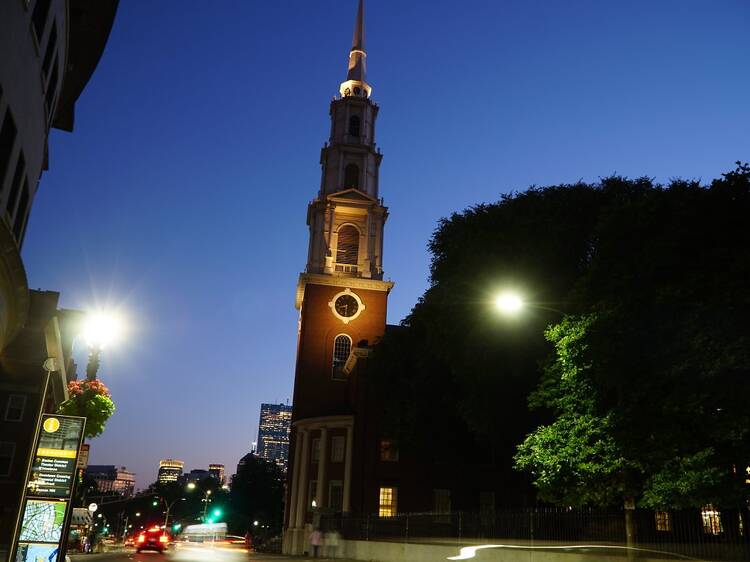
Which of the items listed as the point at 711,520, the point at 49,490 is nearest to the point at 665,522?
the point at 711,520

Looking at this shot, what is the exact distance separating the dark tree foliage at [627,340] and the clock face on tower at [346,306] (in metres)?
25.5

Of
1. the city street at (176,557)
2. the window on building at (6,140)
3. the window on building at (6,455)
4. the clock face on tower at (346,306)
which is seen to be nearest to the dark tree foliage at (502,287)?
the city street at (176,557)

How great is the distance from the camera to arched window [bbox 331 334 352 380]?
183 feet

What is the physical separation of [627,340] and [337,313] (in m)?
38.4

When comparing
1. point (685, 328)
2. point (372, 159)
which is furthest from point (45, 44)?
point (372, 159)

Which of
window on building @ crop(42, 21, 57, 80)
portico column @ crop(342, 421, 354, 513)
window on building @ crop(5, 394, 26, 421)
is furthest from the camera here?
portico column @ crop(342, 421, 354, 513)

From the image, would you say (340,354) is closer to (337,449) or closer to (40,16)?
(337,449)

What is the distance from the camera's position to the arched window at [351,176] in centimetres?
6449

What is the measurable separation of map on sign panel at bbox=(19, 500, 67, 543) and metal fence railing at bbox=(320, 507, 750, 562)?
13.4 m

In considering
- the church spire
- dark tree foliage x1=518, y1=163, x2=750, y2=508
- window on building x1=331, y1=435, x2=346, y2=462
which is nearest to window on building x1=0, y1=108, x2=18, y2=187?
dark tree foliage x1=518, y1=163, x2=750, y2=508

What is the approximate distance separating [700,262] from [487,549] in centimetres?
1132

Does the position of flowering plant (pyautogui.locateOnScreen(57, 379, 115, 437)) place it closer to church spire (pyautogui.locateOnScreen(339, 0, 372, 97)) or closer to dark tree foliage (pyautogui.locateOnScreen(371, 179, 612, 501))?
dark tree foliage (pyautogui.locateOnScreen(371, 179, 612, 501))

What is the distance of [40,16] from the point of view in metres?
15.4

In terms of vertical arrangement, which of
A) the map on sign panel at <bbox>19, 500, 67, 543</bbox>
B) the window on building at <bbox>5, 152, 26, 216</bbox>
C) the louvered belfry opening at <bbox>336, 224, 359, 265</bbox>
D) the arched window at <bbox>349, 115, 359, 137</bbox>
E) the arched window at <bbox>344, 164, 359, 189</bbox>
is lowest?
the map on sign panel at <bbox>19, 500, 67, 543</bbox>
